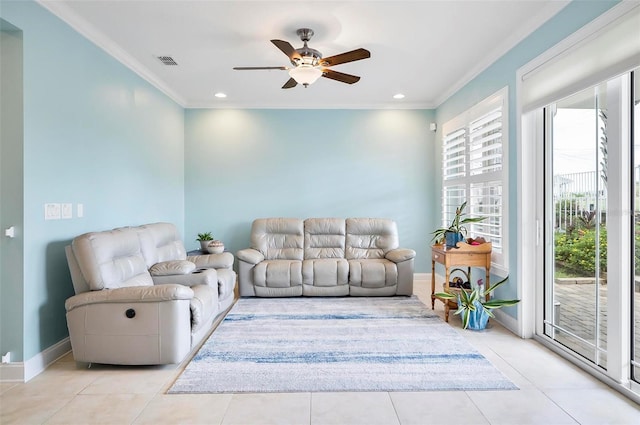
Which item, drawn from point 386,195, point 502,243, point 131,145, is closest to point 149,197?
point 131,145

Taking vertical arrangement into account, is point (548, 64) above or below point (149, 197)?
above

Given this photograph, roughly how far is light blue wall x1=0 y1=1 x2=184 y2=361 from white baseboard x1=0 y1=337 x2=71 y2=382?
42 millimetres

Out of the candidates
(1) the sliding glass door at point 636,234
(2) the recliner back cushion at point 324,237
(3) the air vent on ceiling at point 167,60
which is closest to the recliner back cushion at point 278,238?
(2) the recliner back cushion at point 324,237

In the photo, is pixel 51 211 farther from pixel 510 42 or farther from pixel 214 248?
pixel 510 42

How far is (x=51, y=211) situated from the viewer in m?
2.75

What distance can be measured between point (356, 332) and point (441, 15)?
2853mm

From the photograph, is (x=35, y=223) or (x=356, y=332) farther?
(x=356, y=332)

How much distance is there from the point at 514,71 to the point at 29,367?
15.2ft

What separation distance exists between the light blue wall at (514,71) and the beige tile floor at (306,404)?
3.86 feet

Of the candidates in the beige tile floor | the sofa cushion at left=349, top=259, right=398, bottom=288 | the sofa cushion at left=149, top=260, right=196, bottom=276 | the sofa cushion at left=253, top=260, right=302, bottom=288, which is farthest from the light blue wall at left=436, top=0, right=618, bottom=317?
the sofa cushion at left=149, top=260, right=196, bottom=276

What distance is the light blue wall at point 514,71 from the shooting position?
2531 millimetres

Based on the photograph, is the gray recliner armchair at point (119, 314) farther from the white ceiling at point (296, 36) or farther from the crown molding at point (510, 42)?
the crown molding at point (510, 42)

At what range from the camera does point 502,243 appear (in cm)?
365

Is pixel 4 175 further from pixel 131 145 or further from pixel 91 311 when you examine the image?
pixel 131 145
